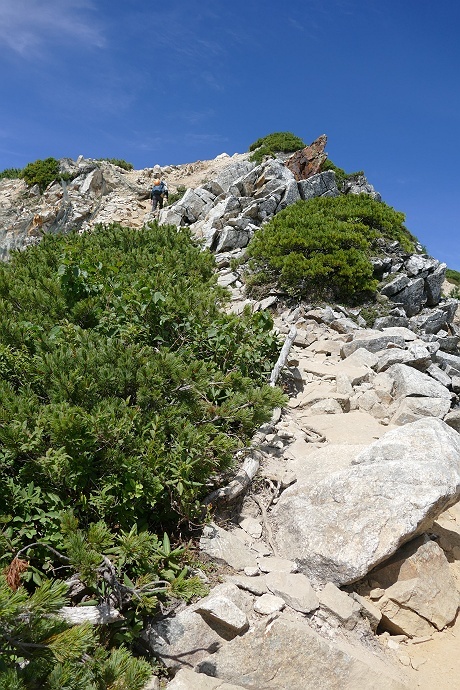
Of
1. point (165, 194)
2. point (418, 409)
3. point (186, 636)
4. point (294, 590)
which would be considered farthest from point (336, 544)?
point (165, 194)

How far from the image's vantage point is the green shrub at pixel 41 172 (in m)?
29.0

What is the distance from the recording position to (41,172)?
29.3m

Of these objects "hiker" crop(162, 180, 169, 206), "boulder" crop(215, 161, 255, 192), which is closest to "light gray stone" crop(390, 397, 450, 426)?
"boulder" crop(215, 161, 255, 192)

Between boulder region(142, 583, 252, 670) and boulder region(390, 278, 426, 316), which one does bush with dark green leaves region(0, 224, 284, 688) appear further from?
boulder region(390, 278, 426, 316)

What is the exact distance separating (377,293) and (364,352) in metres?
5.07

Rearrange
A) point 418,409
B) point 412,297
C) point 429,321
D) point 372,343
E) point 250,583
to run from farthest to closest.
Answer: point 412,297, point 429,321, point 372,343, point 418,409, point 250,583

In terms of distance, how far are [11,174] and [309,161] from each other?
21899 millimetres

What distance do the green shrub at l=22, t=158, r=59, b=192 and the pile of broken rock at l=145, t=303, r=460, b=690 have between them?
2729 cm

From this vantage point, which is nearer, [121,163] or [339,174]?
[339,174]

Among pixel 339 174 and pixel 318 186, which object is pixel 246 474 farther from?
pixel 339 174

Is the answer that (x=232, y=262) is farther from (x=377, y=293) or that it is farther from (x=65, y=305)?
(x=65, y=305)

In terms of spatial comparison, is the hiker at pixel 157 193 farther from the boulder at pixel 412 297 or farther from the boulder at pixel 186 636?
the boulder at pixel 186 636

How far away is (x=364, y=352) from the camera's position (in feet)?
29.8

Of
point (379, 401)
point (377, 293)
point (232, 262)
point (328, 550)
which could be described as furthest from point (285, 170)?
point (328, 550)
